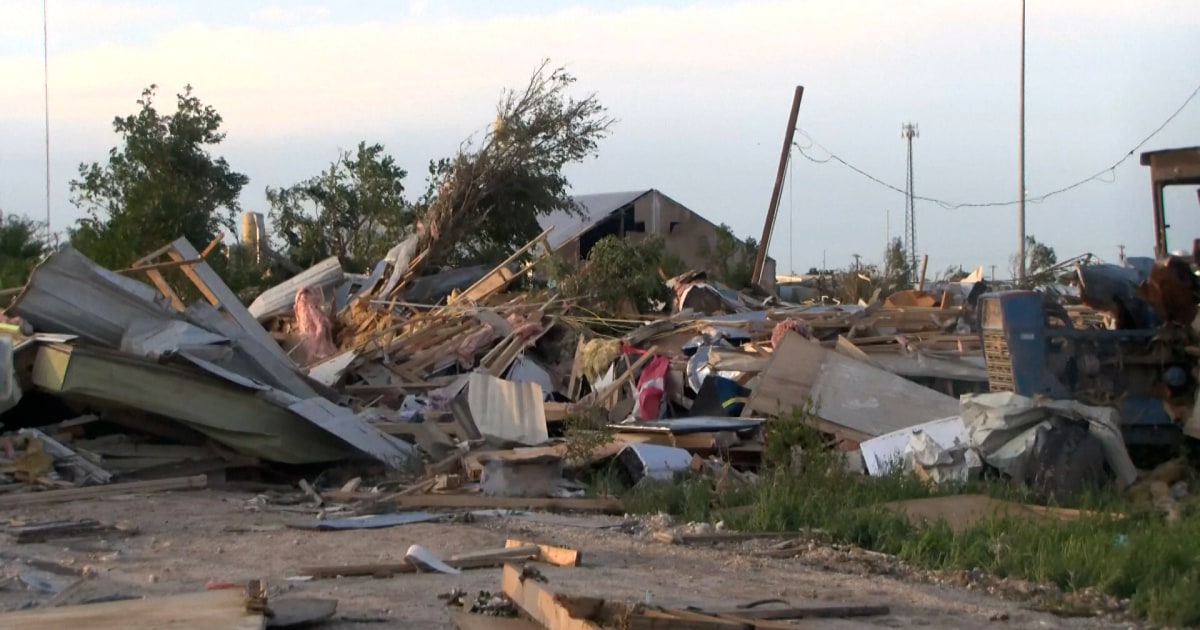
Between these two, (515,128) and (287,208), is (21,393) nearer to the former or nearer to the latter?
(515,128)

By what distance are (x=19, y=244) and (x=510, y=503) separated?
28456 millimetres

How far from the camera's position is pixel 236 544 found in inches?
345

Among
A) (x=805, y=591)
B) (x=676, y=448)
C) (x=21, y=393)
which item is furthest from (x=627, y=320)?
(x=805, y=591)

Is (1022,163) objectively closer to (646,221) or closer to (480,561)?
(646,221)

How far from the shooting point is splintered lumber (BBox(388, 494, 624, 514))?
10.5 meters

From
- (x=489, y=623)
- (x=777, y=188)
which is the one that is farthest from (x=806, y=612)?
(x=777, y=188)

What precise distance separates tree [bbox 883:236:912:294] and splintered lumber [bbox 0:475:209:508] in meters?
16.7

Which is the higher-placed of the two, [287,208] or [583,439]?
[287,208]

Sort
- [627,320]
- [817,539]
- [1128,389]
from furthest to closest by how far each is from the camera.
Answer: [627,320], [1128,389], [817,539]

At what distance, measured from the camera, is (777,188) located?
94.2ft

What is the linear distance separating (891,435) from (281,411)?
5.61m

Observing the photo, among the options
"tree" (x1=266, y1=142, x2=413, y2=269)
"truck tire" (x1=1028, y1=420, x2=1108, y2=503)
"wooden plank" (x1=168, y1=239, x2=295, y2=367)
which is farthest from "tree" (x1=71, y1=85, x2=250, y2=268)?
"truck tire" (x1=1028, y1=420, x2=1108, y2=503)

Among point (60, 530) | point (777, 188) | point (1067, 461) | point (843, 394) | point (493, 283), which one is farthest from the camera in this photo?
point (777, 188)

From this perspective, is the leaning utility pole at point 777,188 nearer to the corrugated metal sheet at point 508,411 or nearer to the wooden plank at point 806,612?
the corrugated metal sheet at point 508,411
